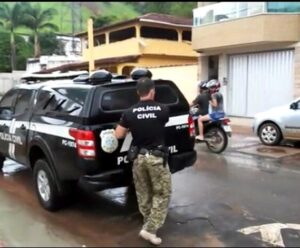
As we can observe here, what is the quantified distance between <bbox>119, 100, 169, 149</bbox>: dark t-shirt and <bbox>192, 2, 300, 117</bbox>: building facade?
→ 1162 centimetres

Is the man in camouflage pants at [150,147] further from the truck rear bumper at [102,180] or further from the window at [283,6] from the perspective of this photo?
the window at [283,6]

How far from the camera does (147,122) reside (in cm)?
466

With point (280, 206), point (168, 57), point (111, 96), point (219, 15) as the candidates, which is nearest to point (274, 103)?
point (219, 15)

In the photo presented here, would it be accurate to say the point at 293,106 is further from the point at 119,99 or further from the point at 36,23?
the point at 36,23

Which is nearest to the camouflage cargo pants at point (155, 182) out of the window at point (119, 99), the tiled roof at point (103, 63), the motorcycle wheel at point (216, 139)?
the window at point (119, 99)

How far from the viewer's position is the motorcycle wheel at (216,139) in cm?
1045

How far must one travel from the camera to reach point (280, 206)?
6.23 metres

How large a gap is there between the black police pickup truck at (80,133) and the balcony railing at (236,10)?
10.5m

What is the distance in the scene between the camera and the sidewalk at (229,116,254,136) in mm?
15105

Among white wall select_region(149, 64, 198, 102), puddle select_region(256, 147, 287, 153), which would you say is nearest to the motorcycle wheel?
puddle select_region(256, 147, 287, 153)

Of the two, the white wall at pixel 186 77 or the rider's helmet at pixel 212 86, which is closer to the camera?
the rider's helmet at pixel 212 86

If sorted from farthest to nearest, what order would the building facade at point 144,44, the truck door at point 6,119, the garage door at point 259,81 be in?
1. the building facade at point 144,44
2. the garage door at point 259,81
3. the truck door at point 6,119

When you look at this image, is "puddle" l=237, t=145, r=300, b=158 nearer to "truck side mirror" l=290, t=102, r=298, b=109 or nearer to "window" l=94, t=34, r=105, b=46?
"truck side mirror" l=290, t=102, r=298, b=109

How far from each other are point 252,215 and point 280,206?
639 mm
